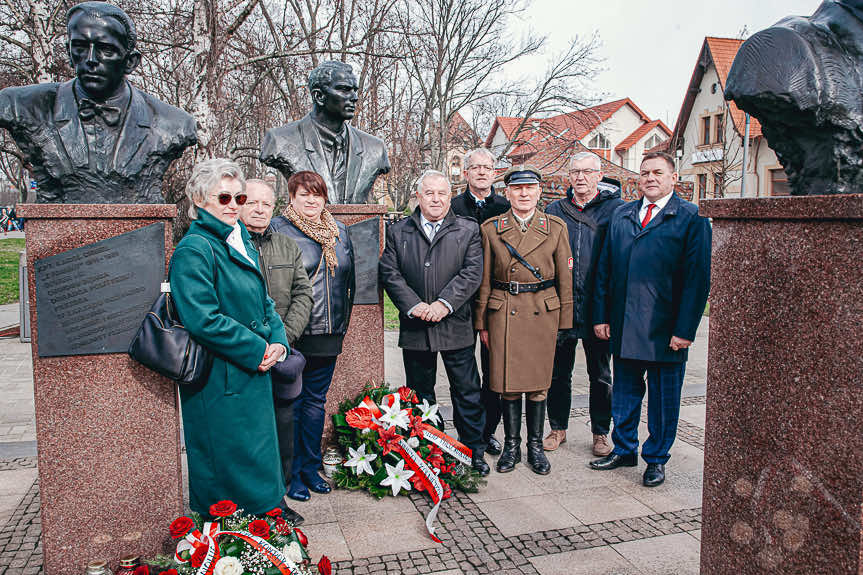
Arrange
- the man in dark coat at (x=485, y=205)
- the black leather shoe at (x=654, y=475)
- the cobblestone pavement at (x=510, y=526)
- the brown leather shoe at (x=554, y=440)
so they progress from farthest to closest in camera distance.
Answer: the brown leather shoe at (x=554, y=440), the man in dark coat at (x=485, y=205), the black leather shoe at (x=654, y=475), the cobblestone pavement at (x=510, y=526)

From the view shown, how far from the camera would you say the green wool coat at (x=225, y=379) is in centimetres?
269

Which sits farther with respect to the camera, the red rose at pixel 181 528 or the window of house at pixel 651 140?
the window of house at pixel 651 140

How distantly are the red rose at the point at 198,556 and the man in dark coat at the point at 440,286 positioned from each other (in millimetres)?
2022

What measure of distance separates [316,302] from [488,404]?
5.54 ft

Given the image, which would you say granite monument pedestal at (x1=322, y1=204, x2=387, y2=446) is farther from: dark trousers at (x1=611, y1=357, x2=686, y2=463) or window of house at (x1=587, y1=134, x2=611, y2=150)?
window of house at (x1=587, y1=134, x2=611, y2=150)

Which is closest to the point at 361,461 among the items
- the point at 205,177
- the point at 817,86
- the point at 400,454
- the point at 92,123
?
the point at 400,454

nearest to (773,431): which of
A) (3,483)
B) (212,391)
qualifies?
(212,391)

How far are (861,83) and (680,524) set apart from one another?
258 cm

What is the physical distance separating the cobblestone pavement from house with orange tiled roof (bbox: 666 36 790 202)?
65.2ft

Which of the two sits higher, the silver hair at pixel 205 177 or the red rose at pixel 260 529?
the silver hair at pixel 205 177

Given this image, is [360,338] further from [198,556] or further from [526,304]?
[198,556]

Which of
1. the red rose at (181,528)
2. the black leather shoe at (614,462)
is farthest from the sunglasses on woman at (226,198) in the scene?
the black leather shoe at (614,462)

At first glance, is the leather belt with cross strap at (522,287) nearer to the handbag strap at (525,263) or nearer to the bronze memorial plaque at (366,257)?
the handbag strap at (525,263)

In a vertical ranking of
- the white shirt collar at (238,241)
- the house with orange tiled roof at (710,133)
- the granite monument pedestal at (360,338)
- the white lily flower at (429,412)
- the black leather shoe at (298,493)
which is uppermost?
the house with orange tiled roof at (710,133)
